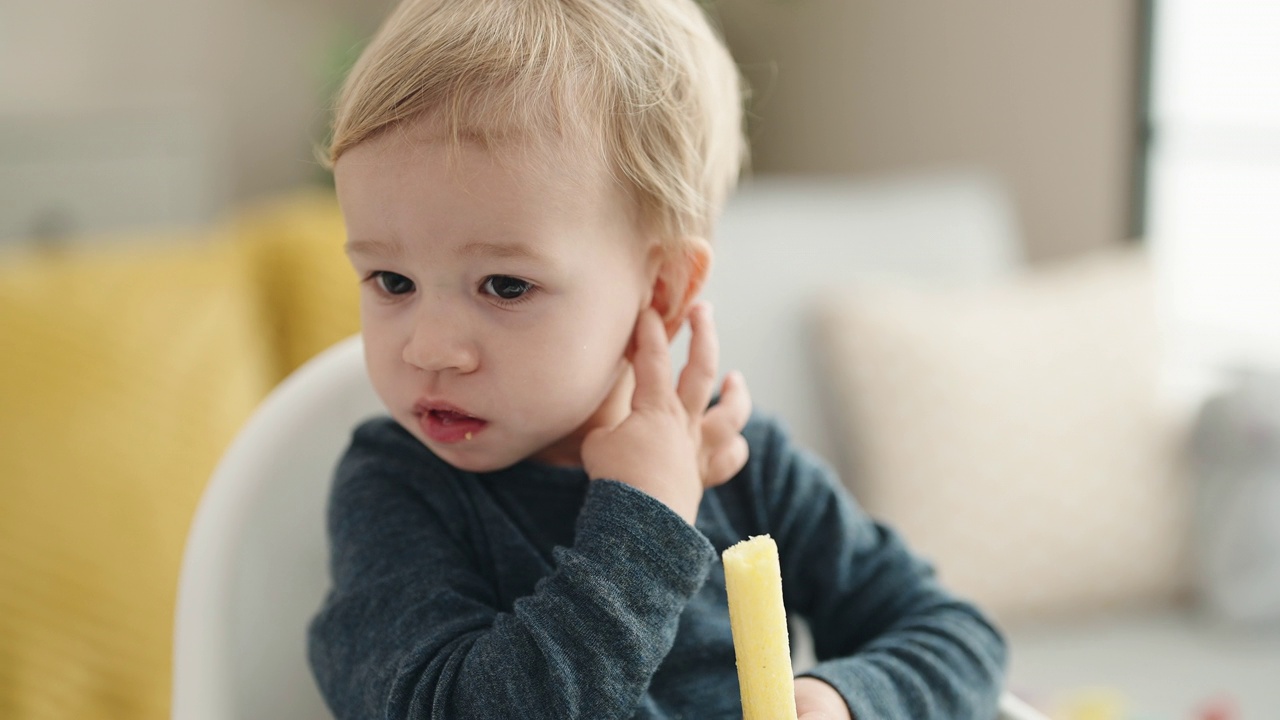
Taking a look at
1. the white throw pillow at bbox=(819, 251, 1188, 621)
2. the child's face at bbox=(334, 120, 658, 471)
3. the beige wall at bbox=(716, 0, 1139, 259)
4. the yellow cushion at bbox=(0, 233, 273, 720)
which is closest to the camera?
the child's face at bbox=(334, 120, 658, 471)

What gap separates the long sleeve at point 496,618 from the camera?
593mm

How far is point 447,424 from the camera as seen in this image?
0.67 m

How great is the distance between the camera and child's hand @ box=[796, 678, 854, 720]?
653 mm

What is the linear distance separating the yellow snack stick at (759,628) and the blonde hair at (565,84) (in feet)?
0.82

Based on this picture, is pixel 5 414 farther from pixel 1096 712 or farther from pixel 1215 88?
pixel 1215 88

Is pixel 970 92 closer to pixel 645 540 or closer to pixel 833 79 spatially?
pixel 833 79

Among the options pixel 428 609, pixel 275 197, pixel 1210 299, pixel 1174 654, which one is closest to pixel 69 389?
pixel 428 609

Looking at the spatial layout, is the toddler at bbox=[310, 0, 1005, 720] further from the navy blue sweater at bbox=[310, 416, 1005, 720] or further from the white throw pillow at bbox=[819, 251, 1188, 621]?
the white throw pillow at bbox=[819, 251, 1188, 621]

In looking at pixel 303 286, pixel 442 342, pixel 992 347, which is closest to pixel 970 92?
pixel 992 347

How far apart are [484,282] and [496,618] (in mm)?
180

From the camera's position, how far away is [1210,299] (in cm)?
204

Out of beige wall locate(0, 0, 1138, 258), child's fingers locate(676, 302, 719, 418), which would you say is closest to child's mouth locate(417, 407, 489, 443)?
child's fingers locate(676, 302, 719, 418)

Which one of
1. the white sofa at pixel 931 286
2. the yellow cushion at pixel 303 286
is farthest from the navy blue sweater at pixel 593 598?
the yellow cushion at pixel 303 286

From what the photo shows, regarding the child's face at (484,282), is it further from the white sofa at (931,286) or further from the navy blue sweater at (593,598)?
the white sofa at (931,286)
